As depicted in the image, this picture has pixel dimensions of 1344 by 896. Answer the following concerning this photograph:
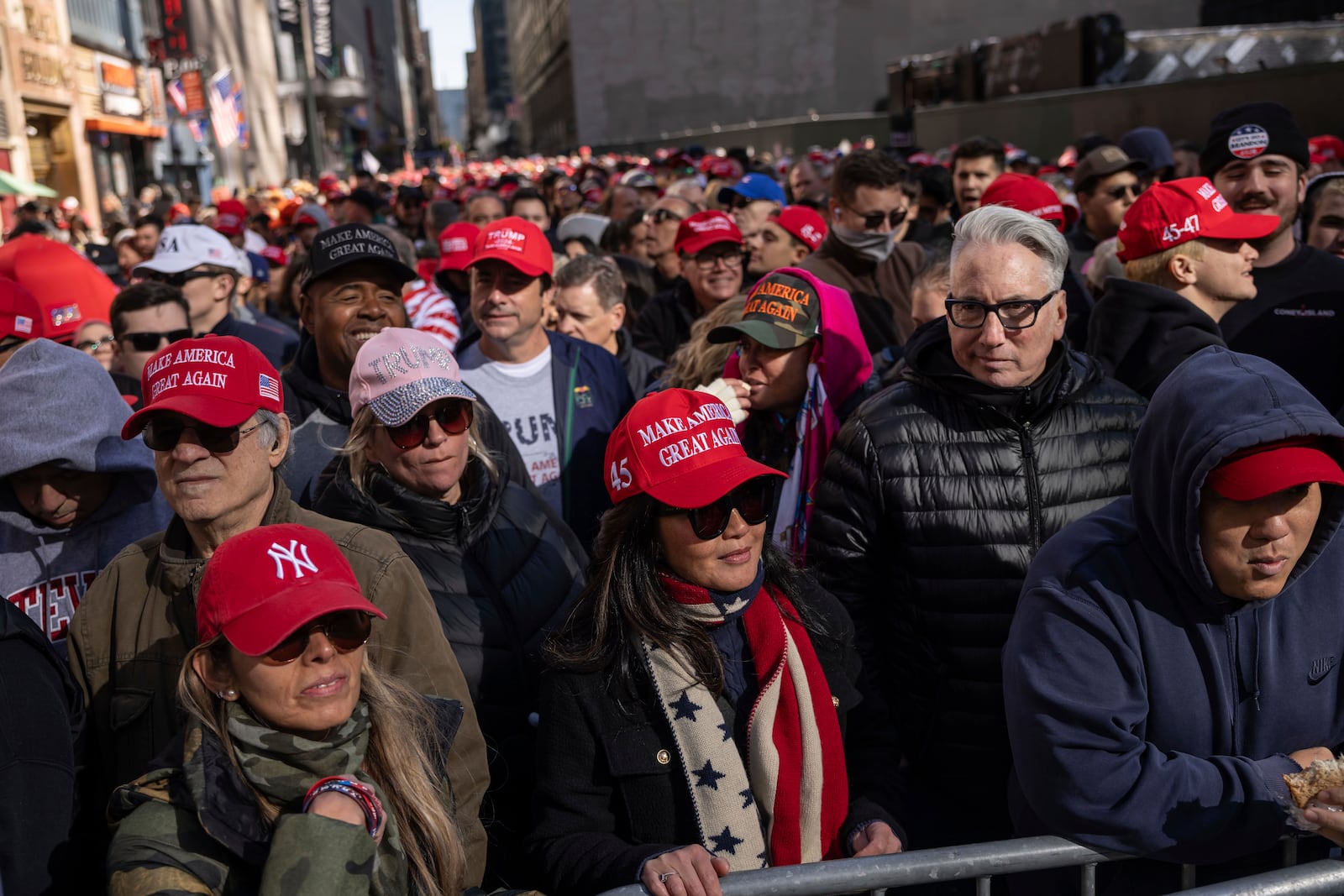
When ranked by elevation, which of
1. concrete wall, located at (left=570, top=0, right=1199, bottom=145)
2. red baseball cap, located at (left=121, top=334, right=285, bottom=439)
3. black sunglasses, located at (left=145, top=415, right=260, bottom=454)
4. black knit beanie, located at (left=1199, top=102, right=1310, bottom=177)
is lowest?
black sunglasses, located at (left=145, top=415, right=260, bottom=454)

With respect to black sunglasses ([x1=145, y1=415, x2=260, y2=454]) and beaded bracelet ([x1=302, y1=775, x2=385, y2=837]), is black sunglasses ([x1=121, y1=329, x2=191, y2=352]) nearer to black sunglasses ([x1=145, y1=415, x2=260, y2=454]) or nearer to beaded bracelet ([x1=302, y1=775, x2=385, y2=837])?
black sunglasses ([x1=145, y1=415, x2=260, y2=454])

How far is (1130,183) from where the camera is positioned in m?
7.25

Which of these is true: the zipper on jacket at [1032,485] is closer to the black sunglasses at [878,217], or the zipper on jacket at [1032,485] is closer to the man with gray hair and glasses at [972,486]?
the man with gray hair and glasses at [972,486]

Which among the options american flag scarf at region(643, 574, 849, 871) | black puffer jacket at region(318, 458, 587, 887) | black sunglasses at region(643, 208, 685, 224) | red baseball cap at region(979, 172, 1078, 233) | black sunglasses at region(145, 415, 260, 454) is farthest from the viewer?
black sunglasses at region(643, 208, 685, 224)

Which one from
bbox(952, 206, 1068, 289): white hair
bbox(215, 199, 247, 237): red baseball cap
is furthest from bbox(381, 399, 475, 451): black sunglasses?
bbox(215, 199, 247, 237): red baseball cap

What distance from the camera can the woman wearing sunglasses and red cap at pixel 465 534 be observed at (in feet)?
10.5

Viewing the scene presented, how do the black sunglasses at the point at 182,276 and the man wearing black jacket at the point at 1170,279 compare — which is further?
the black sunglasses at the point at 182,276

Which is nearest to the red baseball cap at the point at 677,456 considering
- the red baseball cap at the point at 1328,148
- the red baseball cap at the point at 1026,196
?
the red baseball cap at the point at 1026,196

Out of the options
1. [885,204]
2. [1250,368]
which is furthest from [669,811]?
[885,204]

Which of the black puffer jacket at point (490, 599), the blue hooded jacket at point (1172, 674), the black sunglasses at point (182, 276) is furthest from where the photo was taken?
the black sunglasses at point (182, 276)

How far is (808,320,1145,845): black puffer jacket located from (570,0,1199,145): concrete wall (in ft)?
143

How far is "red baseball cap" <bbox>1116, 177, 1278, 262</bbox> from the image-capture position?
12.8ft

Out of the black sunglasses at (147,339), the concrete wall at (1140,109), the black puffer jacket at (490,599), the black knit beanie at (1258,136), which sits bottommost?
the black puffer jacket at (490,599)

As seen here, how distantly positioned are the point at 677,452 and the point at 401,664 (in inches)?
31.5
